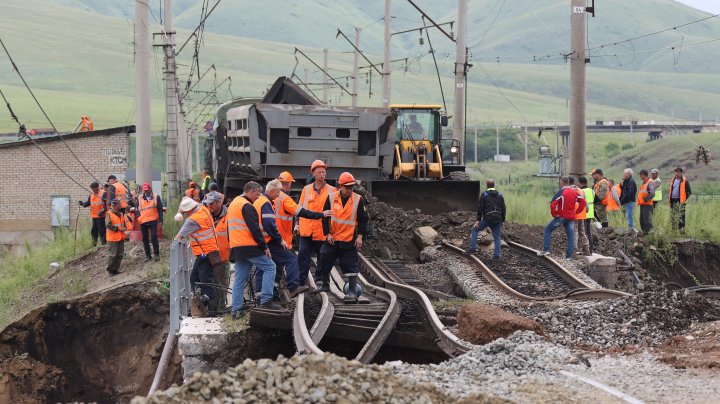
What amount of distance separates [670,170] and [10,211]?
49.6 m

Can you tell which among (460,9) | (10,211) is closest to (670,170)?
(460,9)

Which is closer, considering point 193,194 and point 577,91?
point 577,91

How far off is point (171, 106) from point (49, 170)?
9.07 meters

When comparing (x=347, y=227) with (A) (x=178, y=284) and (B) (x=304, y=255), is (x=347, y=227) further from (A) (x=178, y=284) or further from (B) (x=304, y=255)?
(A) (x=178, y=284)

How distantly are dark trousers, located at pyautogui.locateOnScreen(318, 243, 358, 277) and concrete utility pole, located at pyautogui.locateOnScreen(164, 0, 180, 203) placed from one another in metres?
16.9

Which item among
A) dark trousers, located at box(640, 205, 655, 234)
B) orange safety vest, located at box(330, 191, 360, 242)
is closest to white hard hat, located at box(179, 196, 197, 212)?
orange safety vest, located at box(330, 191, 360, 242)

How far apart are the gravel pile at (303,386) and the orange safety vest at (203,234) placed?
6661 mm

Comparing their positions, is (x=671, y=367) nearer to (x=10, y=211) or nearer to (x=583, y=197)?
(x=583, y=197)

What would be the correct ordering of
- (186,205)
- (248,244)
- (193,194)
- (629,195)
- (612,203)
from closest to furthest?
1. (248,244)
2. (186,205)
3. (629,195)
4. (612,203)
5. (193,194)

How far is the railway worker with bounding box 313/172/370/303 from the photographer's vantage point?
46.9 feet

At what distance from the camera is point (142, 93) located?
2600 cm

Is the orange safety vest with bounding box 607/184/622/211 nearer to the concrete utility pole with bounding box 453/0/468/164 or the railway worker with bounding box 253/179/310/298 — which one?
the concrete utility pole with bounding box 453/0/468/164

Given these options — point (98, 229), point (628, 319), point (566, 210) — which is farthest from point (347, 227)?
point (98, 229)

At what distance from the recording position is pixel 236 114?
2669 cm
